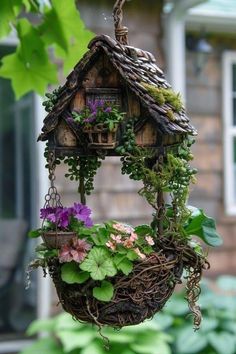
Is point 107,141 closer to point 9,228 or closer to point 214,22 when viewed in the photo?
point 9,228

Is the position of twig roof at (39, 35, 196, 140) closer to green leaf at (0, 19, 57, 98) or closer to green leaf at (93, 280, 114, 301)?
green leaf at (93, 280, 114, 301)

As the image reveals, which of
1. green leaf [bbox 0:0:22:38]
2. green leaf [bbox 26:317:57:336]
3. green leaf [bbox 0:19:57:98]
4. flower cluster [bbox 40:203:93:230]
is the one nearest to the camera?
flower cluster [bbox 40:203:93:230]

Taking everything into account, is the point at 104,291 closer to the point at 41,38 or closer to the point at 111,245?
the point at 111,245

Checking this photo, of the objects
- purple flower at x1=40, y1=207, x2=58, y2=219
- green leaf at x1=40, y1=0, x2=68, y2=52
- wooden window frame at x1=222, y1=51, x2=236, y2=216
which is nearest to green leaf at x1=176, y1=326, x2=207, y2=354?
wooden window frame at x1=222, y1=51, x2=236, y2=216

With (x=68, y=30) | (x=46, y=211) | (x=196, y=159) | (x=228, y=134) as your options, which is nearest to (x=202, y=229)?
(x=46, y=211)

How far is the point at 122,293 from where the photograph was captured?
1.88m

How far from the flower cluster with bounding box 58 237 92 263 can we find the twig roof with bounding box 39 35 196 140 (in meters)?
0.29

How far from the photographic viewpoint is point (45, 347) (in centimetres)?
475

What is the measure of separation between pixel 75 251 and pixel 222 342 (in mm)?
3168

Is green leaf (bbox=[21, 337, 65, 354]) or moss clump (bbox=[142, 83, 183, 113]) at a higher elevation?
moss clump (bbox=[142, 83, 183, 113])

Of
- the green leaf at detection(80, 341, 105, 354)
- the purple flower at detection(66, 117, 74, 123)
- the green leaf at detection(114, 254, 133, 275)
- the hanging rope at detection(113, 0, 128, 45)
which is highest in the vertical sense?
the hanging rope at detection(113, 0, 128, 45)

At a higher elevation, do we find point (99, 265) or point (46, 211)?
point (46, 211)

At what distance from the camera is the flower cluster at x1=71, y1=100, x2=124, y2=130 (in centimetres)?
187

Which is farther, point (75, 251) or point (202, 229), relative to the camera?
point (202, 229)
